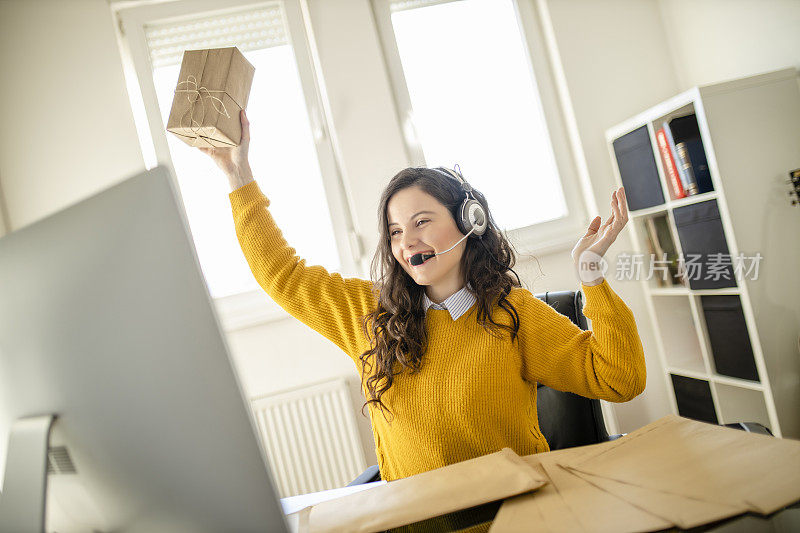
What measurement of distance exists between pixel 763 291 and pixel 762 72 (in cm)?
92

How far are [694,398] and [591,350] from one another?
1728mm

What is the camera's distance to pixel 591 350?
3.54ft

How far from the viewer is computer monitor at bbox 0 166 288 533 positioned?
1.59ft

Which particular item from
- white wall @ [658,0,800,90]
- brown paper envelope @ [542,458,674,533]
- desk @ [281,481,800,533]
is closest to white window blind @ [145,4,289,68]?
white wall @ [658,0,800,90]

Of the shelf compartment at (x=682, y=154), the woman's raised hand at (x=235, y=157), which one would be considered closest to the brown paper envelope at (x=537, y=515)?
the woman's raised hand at (x=235, y=157)

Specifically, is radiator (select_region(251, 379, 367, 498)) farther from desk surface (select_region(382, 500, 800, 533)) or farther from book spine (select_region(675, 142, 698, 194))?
desk surface (select_region(382, 500, 800, 533))

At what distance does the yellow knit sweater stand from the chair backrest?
0.22 m

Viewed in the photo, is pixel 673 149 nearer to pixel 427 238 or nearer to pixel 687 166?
pixel 687 166

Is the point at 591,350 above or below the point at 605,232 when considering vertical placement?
below

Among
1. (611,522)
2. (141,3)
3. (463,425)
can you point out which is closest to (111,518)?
(611,522)

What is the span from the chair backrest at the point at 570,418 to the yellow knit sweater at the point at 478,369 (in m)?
0.22

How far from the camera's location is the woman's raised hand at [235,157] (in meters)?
1.20

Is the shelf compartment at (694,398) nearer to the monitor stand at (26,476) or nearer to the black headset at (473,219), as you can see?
the black headset at (473,219)

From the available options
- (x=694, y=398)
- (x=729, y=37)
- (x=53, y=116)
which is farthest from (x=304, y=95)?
(x=694, y=398)
